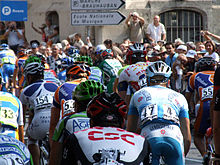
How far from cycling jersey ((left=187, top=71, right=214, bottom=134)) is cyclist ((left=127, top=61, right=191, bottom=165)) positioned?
9.17 ft

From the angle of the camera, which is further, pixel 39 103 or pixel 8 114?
pixel 39 103

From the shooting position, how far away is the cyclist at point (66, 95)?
7.11 meters

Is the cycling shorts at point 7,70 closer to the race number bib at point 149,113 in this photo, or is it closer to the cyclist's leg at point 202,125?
the cyclist's leg at point 202,125

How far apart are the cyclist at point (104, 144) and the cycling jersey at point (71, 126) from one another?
1097mm

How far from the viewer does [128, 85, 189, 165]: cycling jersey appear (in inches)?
247

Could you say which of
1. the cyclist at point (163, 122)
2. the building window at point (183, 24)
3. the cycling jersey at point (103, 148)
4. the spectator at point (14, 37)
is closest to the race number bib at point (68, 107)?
the cyclist at point (163, 122)

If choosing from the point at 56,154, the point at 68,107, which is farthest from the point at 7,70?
the point at 56,154

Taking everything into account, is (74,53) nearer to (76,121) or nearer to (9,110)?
(9,110)

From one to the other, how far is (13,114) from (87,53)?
1252 cm

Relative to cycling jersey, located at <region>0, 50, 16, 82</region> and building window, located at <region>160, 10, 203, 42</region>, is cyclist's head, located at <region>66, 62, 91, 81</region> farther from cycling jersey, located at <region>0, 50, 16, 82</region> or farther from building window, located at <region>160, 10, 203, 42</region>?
building window, located at <region>160, 10, 203, 42</region>

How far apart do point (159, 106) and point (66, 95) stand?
5.60 feet

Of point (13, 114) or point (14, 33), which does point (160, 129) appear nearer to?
point (13, 114)

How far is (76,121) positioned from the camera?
219 inches

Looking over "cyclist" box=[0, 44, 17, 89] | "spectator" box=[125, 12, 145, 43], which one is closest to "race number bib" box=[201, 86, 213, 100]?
"cyclist" box=[0, 44, 17, 89]
